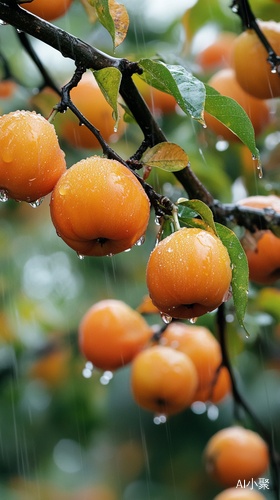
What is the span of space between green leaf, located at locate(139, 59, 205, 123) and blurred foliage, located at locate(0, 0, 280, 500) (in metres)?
1.20

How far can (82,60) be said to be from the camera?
33.6 inches

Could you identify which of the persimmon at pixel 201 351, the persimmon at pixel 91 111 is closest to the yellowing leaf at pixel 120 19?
the persimmon at pixel 91 111

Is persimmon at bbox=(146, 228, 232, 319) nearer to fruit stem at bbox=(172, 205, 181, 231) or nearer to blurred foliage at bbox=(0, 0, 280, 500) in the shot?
fruit stem at bbox=(172, 205, 181, 231)

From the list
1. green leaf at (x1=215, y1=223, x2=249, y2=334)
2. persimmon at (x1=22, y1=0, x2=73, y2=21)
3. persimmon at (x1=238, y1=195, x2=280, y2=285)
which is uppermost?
persimmon at (x1=22, y1=0, x2=73, y2=21)

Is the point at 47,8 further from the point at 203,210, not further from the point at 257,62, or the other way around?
the point at 203,210

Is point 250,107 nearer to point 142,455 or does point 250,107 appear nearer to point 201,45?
point 201,45

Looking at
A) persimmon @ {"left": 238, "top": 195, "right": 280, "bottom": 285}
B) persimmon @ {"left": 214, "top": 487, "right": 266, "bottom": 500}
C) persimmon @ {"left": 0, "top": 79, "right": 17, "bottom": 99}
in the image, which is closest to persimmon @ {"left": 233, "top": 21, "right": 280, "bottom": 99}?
persimmon @ {"left": 238, "top": 195, "right": 280, "bottom": 285}

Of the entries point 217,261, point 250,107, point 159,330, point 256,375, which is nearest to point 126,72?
point 217,261

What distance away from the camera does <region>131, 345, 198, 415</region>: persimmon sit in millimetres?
1609

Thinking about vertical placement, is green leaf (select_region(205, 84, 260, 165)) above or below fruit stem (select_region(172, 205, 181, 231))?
above

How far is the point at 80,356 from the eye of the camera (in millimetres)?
2973

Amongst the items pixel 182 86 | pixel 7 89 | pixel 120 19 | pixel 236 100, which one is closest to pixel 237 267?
pixel 182 86

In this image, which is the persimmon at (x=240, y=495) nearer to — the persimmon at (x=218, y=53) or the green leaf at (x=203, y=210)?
the green leaf at (x=203, y=210)

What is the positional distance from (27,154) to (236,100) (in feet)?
3.84
